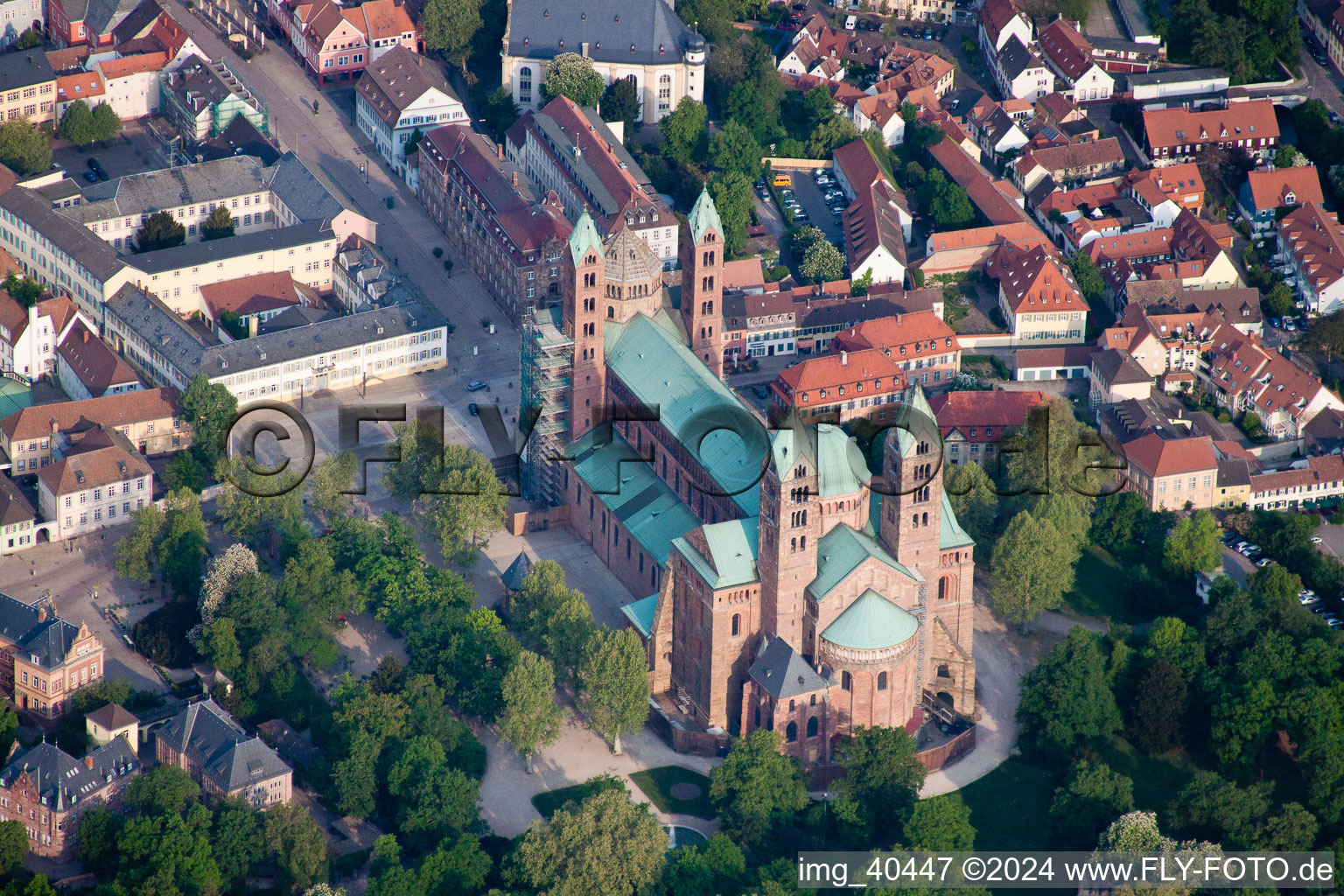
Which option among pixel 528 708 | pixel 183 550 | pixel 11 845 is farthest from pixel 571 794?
pixel 11 845

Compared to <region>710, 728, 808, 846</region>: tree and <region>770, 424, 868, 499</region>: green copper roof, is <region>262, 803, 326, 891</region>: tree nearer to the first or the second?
<region>710, 728, 808, 846</region>: tree

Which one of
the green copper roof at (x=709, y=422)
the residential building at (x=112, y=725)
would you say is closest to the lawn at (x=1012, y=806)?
the green copper roof at (x=709, y=422)

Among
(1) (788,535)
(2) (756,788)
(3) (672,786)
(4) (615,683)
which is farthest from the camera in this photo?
(4) (615,683)

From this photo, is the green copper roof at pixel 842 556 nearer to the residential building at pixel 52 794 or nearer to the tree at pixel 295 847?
the tree at pixel 295 847

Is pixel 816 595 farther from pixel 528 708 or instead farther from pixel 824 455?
pixel 528 708

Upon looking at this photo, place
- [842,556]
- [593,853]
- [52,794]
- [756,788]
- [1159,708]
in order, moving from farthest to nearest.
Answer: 1. [1159,708]
2. [842,556]
3. [756,788]
4. [52,794]
5. [593,853]

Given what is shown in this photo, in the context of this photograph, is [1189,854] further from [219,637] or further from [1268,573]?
[219,637]
